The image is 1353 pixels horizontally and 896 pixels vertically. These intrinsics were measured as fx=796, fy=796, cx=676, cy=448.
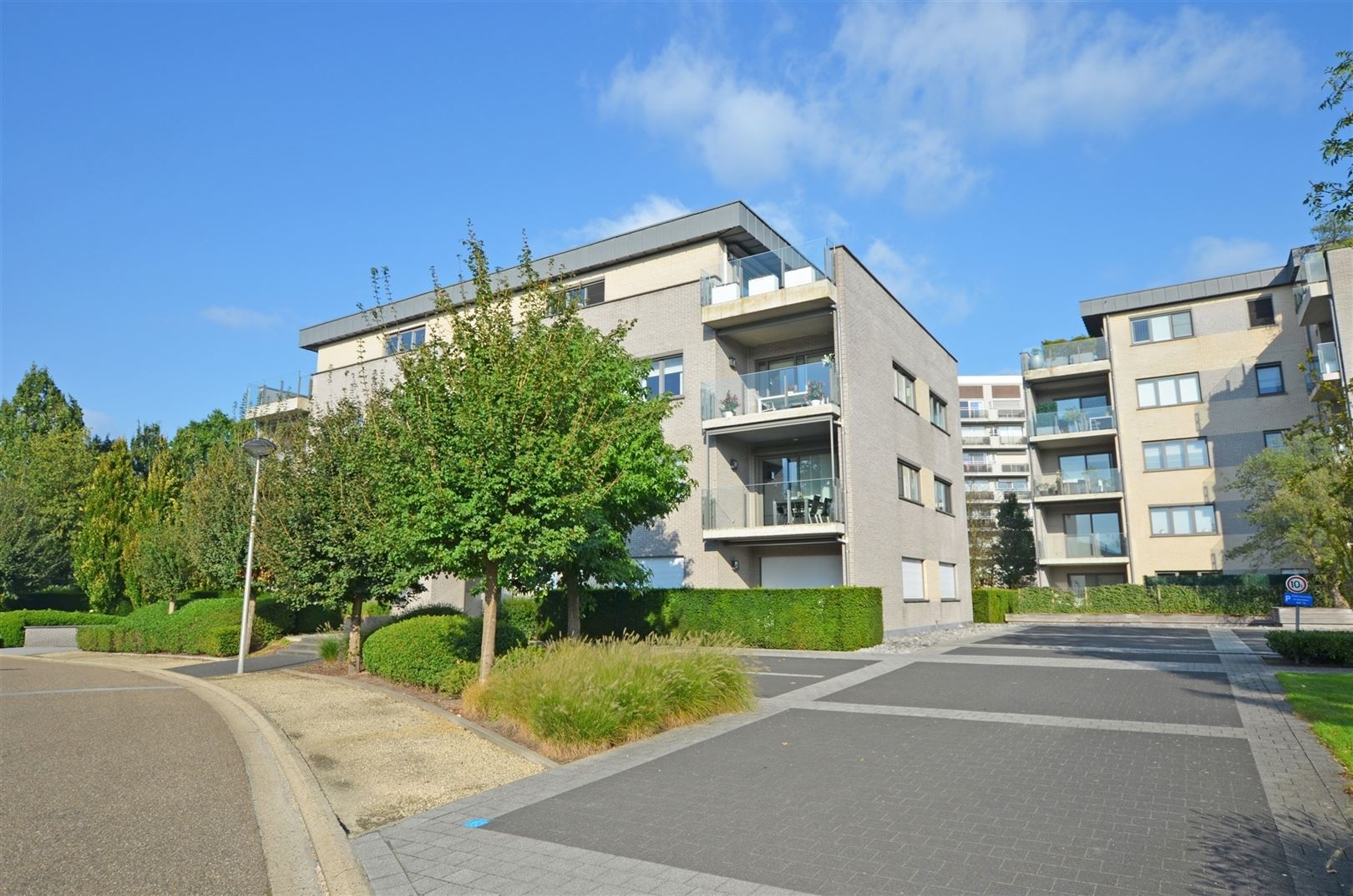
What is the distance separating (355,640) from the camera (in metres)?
15.3

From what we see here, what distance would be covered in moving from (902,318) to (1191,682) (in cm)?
1746

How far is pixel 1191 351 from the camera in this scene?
120ft

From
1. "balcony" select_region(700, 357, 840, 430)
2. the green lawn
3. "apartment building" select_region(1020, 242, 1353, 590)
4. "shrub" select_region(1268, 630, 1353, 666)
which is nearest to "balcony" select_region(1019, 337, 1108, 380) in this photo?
"apartment building" select_region(1020, 242, 1353, 590)

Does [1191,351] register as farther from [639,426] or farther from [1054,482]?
[639,426]

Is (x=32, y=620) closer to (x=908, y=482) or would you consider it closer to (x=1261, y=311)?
(x=908, y=482)

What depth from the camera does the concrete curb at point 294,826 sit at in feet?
15.7

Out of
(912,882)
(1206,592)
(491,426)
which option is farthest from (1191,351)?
(912,882)

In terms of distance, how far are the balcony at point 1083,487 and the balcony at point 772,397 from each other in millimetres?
21081

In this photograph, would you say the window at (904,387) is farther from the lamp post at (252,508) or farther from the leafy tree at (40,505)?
the leafy tree at (40,505)

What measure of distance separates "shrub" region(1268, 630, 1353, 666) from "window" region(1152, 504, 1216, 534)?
2339 centimetres

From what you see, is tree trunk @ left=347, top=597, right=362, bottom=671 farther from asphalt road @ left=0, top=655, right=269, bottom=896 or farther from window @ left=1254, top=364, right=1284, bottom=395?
window @ left=1254, top=364, right=1284, bottom=395

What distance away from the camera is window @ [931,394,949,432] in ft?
103

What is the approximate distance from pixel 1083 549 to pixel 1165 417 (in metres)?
7.10

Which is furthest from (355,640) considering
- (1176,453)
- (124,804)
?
(1176,453)
